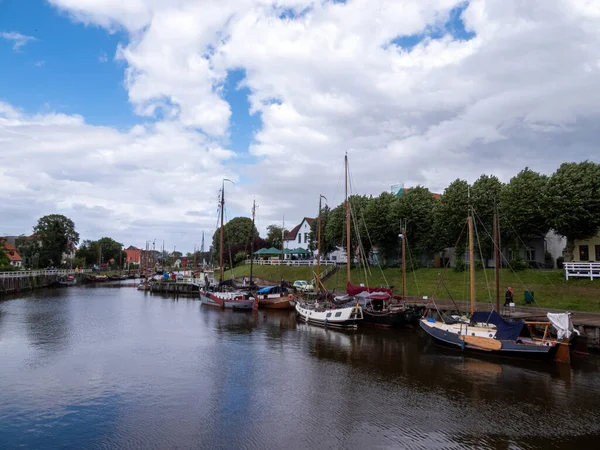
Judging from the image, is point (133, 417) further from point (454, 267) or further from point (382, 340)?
point (454, 267)

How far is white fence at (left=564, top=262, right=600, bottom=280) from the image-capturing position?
115 ft

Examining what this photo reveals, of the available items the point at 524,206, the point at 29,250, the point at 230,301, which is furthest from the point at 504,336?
the point at 29,250

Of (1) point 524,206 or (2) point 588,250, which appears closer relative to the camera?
(1) point 524,206

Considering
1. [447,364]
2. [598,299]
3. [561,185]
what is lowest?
[447,364]

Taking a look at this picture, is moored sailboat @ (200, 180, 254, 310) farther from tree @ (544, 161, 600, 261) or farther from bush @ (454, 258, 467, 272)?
tree @ (544, 161, 600, 261)

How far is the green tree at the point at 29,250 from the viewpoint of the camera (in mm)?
103750

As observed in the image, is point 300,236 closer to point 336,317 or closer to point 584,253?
point 584,253

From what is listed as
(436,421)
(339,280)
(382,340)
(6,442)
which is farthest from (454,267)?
(6,442)

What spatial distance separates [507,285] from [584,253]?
451 inches

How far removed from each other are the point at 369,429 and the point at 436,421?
8.50ft

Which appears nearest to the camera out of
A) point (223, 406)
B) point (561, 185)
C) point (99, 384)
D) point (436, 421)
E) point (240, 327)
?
point (436, 421)

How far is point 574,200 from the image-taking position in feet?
124

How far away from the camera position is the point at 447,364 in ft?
76.3

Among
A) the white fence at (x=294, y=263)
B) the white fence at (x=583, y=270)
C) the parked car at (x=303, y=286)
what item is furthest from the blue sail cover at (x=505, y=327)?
the white fence at (x=294, y=263)
